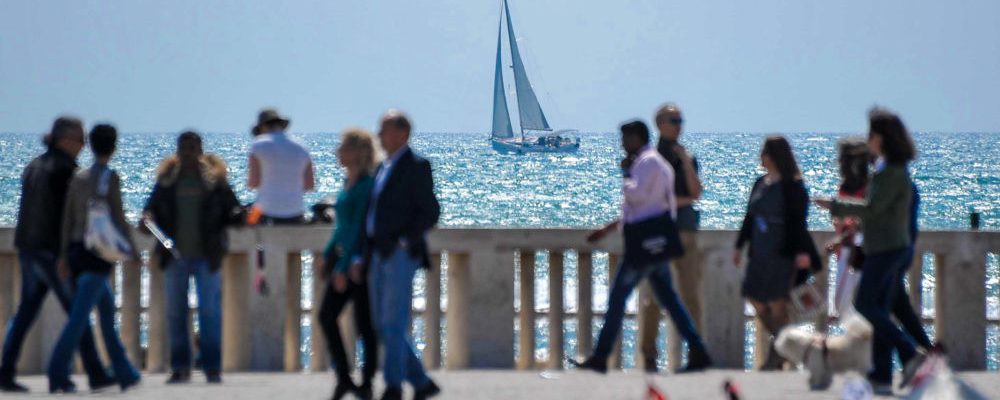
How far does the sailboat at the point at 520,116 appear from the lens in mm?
105438

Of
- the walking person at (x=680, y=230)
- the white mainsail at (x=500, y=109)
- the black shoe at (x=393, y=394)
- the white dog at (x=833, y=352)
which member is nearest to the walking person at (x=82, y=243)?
the black shoe at (x=393, y=394)

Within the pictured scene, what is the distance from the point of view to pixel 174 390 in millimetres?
10836

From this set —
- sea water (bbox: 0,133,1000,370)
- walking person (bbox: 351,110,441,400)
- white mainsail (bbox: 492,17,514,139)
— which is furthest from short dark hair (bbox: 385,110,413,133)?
white mainsail (bbox: 492,17,514,139)

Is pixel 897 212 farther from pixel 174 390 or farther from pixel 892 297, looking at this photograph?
pixel 174 390

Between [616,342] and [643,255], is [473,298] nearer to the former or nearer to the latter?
[616,342]

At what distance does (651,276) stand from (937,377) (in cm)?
309

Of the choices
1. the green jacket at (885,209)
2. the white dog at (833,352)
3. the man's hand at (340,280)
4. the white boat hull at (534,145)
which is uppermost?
the white boat hull at (534,145)

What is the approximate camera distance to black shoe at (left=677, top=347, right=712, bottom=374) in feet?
37.2

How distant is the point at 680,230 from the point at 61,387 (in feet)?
12.5

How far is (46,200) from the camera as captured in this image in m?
10.8

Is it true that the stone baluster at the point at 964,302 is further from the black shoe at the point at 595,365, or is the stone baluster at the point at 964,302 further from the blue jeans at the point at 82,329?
the blue jeans at the point at 82,329

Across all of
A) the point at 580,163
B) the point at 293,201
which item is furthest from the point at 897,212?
the point at 580,163

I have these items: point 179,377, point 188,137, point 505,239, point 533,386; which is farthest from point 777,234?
point 179,377

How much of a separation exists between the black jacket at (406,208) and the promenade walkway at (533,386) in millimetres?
1146
